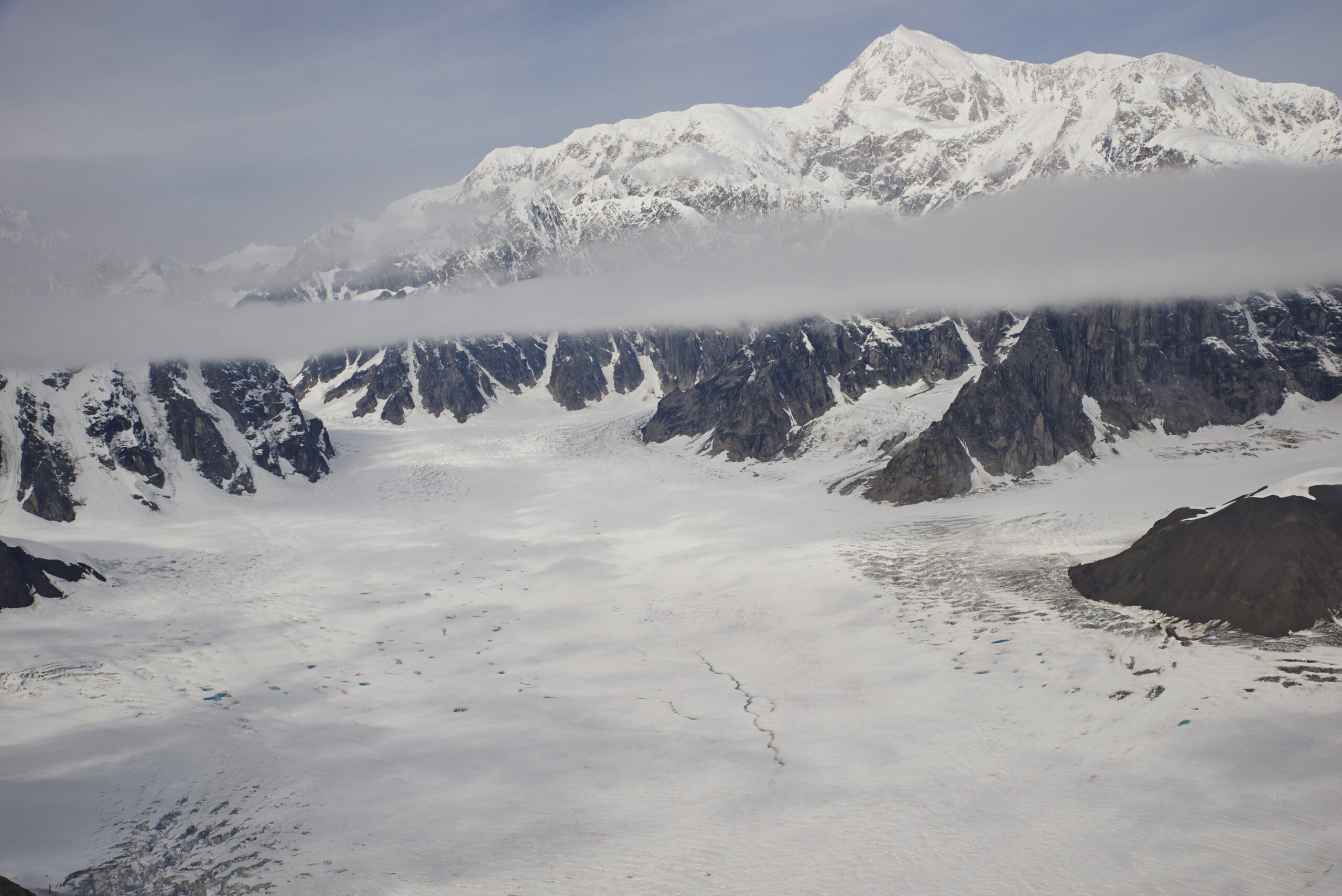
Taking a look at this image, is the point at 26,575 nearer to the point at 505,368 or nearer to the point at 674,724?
the point at 674,724

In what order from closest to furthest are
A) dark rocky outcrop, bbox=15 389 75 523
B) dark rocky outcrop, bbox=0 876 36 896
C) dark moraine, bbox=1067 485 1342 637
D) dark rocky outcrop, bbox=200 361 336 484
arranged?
dark rocky outcrop, bbox=0 876 36 896 < dark moraine, bbox=1067 485 1342 637 < dark rocky outcrop, bbox=15 389 75 523 < dark rocky outcrop, bbox=200 361 336 484

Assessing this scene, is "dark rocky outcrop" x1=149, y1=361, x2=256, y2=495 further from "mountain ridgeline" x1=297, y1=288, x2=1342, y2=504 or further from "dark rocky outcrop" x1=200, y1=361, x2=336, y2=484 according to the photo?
"mountain ridgeline" x1=297, y1=288, x2=1342, y2=504

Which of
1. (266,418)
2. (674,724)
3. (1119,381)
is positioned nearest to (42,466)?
(266,418)

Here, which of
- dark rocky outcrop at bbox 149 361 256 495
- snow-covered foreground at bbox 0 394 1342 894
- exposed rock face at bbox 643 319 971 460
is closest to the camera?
snow-covered foreground at bbox 0 394 1342 894

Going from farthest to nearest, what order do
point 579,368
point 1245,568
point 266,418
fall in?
point 579,368
point 266,418
point 1245,568

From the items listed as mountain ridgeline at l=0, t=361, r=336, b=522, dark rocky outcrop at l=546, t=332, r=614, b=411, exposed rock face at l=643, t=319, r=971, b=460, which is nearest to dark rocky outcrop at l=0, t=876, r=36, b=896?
mountain ridgeline at l=0, t=361, r=336, b=522
